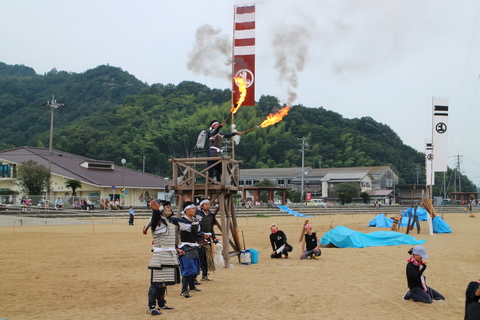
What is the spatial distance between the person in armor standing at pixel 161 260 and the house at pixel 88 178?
1524 inches

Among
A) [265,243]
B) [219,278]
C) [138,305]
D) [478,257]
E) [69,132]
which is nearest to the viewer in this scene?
[138,305]

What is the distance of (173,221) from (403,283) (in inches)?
227

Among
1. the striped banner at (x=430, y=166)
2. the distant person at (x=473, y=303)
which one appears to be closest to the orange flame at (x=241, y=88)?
the distant person at (x=473, y=303)

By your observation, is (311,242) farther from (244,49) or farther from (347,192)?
(347,192)

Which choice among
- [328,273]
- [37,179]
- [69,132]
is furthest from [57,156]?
[328,273]

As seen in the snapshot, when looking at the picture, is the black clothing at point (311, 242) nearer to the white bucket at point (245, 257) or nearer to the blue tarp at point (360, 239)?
the white bucket at point (245, 257)

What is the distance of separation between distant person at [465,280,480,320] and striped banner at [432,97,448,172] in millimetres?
21954

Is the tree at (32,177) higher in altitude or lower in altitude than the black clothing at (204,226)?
higher

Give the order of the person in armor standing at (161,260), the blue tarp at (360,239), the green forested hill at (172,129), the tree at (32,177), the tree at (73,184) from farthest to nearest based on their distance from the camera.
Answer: the green forested hill at (172,129)
the tree at (73,184)
the tree at (32,177)
the blue tarp at (360,239)
the person in armor standing at (161,260)

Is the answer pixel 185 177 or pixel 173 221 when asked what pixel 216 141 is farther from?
pixel 173 221

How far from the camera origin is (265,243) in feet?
71.3

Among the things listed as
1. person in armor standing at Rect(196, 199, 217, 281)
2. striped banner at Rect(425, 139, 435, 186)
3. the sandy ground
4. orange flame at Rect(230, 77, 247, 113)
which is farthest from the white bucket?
striped banner at Rect(425, 139, 435, 186)

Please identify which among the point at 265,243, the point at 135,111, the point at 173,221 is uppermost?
the point at 135,111

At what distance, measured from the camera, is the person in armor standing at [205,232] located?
444 inches
